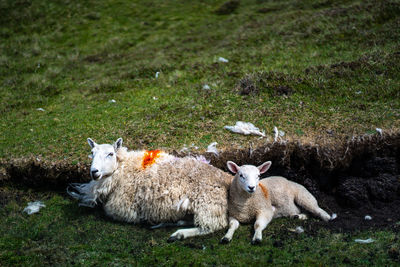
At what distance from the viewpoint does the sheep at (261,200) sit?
23.6 ft

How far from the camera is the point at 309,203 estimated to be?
7.84 metres

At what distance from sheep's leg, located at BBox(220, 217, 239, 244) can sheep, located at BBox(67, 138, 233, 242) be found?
185 mm

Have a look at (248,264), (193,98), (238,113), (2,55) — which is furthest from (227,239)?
(2,55)

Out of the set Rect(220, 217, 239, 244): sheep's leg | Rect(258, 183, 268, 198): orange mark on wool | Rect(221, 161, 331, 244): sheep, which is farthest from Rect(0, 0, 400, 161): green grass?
Rect(220, 217, 239, 244): sheep's leg

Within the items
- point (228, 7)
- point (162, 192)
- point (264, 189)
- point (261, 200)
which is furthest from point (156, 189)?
point (228, 7)

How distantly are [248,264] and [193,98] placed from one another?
8.39 meters

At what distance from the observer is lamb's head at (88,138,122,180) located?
7375 millimetres

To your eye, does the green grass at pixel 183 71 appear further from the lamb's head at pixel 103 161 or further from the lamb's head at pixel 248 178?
the lamb's head at pixel 248 178

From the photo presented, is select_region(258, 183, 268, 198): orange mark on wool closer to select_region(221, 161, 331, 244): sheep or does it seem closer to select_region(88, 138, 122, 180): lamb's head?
select_region(221, 161, 331, 244): sheep

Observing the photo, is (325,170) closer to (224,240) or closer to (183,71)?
(224,240)

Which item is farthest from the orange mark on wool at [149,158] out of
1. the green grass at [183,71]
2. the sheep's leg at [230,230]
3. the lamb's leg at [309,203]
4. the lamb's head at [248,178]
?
the lamb's leg at [309,203]

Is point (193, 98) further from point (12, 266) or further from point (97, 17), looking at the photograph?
point (97, 17)

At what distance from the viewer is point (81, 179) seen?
356 inches

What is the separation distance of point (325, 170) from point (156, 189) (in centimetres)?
431
